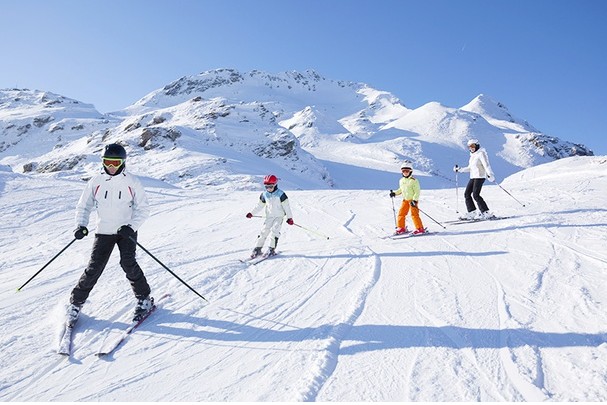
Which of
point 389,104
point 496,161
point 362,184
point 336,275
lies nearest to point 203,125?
point 362,184

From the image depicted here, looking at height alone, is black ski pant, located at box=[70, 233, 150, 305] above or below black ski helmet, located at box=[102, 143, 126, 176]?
below

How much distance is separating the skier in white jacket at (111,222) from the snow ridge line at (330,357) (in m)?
2.09

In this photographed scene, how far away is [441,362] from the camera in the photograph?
3049 mm

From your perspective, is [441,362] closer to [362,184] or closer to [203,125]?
[362,184]

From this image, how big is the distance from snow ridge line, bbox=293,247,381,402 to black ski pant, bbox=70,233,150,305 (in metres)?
2.18

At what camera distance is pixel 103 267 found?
392 centimetres

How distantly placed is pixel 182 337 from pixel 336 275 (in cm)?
248

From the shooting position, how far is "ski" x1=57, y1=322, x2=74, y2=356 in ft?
10.7

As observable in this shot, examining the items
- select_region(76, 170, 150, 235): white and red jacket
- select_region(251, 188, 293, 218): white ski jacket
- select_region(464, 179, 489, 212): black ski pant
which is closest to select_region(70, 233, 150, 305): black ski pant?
select_region(76, 170, 150, 235): white and red jacket

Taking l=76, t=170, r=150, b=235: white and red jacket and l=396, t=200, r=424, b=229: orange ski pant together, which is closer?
l=76, t=170, r=150, b=235: white and red jacket

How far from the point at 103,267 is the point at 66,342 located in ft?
2.63

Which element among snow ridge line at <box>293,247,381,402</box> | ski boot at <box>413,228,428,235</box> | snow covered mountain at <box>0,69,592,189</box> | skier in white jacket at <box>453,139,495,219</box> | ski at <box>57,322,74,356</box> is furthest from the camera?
snow covered mountain at <box>0,69,592,189</box>

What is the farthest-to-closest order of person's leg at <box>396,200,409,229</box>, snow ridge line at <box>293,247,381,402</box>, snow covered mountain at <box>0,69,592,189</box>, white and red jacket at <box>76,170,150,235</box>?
1. snow covered mountain at <box>0,69,592,189</box>
2. person's leg at <box>396,200,409,229</box>
3. white and red jacket at <box>76,170,150,235</box>
4. snow ridge line at <box>293,247,381,402</box>

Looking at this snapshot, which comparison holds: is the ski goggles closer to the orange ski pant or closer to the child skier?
the child skier
